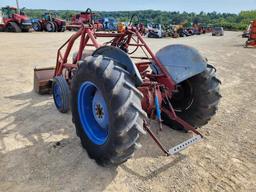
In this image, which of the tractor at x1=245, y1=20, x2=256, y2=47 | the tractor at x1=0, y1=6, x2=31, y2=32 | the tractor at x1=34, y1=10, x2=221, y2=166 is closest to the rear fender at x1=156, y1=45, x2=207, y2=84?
the tractor at x1=34, y1=10, x2=221, y2=166

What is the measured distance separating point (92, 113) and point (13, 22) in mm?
23554

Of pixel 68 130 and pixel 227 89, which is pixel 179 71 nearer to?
pixel 68 130

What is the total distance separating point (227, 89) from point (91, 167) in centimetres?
443

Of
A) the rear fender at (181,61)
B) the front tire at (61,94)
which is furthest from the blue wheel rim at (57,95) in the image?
the rear fender at (181,61)

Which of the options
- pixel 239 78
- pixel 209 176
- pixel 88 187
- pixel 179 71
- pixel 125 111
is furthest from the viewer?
pixel 239 78

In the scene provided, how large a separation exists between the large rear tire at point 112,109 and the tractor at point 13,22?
23153 mm

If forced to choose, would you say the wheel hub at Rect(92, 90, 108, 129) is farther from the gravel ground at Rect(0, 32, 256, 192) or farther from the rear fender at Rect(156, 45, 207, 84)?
the rear fender at Rect(156, 45, 207, 84)

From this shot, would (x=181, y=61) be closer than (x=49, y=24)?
Yes

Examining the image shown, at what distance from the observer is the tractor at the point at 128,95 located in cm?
233

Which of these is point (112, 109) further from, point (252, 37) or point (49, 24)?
point (49, 24)

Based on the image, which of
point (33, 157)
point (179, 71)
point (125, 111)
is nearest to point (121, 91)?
point (125, 111)

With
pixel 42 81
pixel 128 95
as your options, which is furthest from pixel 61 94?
pixel 128 95

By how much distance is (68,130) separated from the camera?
3691mm

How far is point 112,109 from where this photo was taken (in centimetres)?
233
